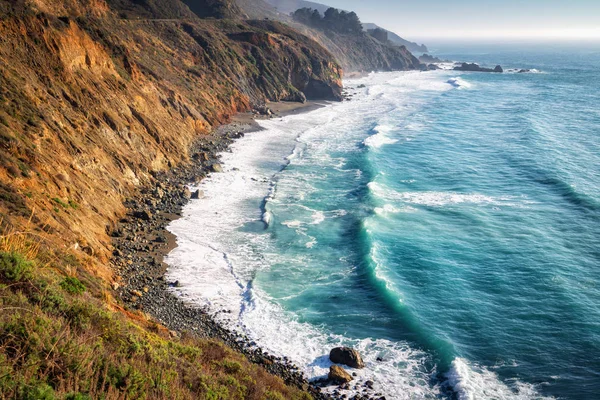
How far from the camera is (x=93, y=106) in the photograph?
35969 mm

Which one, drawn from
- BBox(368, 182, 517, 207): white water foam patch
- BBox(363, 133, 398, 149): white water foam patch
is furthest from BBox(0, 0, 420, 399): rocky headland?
BBox(363, 133, 398, 149): white water foam patch

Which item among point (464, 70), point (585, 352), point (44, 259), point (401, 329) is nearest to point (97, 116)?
point (44, 259)

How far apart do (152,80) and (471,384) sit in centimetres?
4699

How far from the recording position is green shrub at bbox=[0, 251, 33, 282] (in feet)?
36.3

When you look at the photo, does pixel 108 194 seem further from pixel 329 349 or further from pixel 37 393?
pixel 37 393

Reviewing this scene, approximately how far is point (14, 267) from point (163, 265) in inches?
608

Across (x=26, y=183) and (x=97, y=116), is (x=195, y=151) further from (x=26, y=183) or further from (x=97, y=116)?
(x=26, y=183)

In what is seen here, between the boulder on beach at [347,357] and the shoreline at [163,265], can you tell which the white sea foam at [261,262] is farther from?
the shoreline at [163,265]

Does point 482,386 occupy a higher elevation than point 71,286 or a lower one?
lower

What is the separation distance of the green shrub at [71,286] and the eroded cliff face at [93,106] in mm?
3138

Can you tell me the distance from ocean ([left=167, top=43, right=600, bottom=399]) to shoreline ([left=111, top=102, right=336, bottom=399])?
89cm

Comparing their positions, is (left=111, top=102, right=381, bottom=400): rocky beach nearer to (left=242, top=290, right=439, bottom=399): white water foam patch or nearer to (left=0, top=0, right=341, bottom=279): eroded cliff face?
(left=242, top=290, right=439, bottom=399): white water foam patch

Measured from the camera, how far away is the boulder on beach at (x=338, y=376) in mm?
18750

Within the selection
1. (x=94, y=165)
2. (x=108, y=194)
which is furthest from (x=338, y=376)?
(x=94, y=165)
